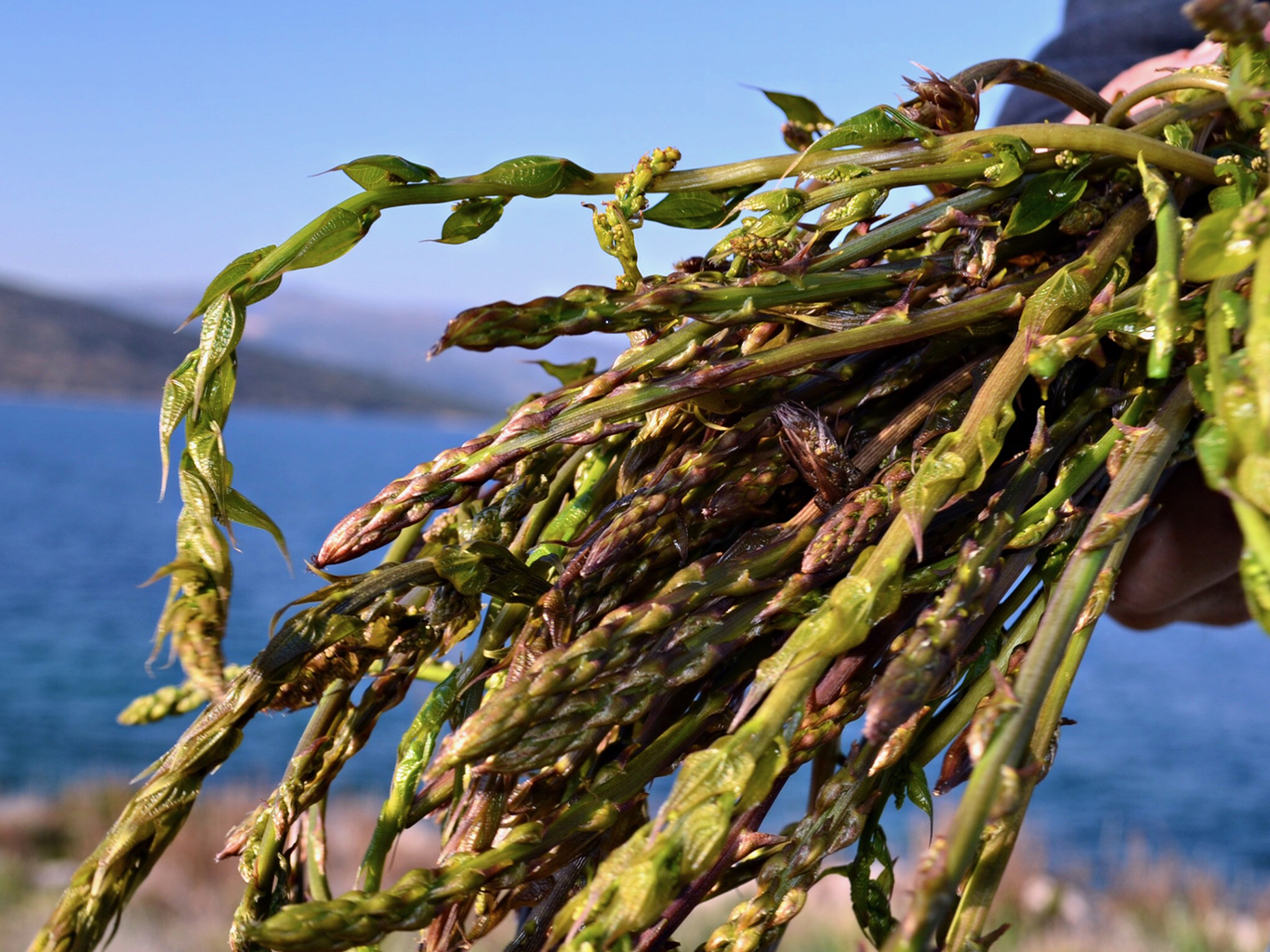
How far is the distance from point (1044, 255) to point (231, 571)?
1.50ft

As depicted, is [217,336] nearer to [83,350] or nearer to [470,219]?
[470,219]

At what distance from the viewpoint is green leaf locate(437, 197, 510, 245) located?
1.61 feet

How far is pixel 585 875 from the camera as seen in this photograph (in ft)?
1.48

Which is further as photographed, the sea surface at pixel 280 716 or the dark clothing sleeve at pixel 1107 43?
the sea surface at pixel 280 716

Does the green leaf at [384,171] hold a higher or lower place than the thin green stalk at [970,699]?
higher

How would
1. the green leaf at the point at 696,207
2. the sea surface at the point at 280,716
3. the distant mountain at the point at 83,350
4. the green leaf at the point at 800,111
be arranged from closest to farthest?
the green leaf at the point at 696,207, the green leaf at the point at 800,111, the sea surface at the point at 280,716, the distant mountain at the point at 83,350

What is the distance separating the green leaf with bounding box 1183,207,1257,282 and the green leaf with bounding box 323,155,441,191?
329 millimetres

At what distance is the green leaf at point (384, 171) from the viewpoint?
0.45 m

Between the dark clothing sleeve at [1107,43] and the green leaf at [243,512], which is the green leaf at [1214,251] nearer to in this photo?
the green leaf at [243,512]

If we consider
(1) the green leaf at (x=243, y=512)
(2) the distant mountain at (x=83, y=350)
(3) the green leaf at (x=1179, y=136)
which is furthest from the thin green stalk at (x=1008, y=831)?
(2) the distant mountain at (x=83, y=350)

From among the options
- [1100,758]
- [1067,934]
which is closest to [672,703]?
[1067,934]

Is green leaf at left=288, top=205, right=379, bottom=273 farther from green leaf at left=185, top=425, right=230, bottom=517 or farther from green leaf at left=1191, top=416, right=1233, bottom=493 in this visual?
green leaf at left=1191, top=416, right=1233, bottom=493

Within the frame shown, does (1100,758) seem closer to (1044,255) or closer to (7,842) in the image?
(7,842)

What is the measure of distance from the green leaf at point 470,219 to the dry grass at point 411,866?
253cm
